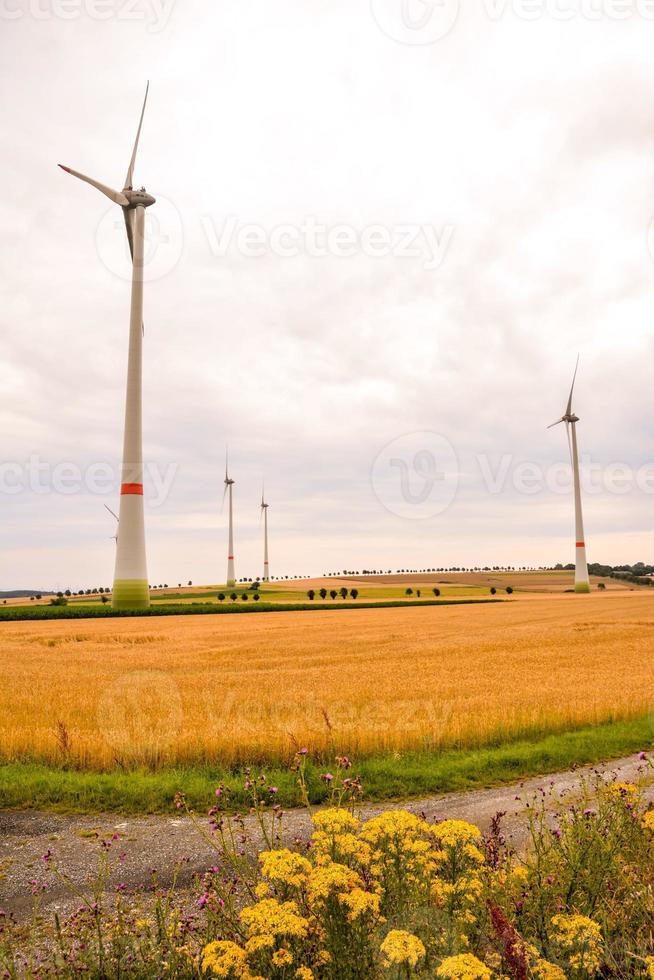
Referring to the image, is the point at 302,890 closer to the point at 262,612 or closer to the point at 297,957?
the point at 297,957

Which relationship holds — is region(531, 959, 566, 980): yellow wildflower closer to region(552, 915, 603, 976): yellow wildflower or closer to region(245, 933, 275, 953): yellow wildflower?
region(552, 915, 603, 976): yellow wildflower

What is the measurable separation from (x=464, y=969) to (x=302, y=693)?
1934cm

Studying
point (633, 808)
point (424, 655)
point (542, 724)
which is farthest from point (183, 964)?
point (424, 655)

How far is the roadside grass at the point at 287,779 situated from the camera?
13492mm

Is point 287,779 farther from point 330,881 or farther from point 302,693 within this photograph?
point 302,693

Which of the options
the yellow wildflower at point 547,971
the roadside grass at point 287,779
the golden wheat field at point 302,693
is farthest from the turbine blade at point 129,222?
the yellow wildflower at point 547,971

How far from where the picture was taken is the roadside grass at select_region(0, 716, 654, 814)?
13492 millimetres

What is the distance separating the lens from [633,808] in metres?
8.31

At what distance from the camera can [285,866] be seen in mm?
5945

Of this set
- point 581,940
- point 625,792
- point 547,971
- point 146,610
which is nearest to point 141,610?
point 146,610

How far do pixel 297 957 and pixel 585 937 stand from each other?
2.40 m

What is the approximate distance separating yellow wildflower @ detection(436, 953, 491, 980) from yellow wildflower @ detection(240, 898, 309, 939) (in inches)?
46.1

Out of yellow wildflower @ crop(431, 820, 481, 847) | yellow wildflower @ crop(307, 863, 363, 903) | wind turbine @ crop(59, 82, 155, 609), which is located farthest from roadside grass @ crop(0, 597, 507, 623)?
yellow wildflower @ crop(307, 863, 363, 903)

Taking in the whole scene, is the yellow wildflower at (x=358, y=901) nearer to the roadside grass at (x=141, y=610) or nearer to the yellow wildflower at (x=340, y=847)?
the yellow wildflower at (x=340, y=847)
